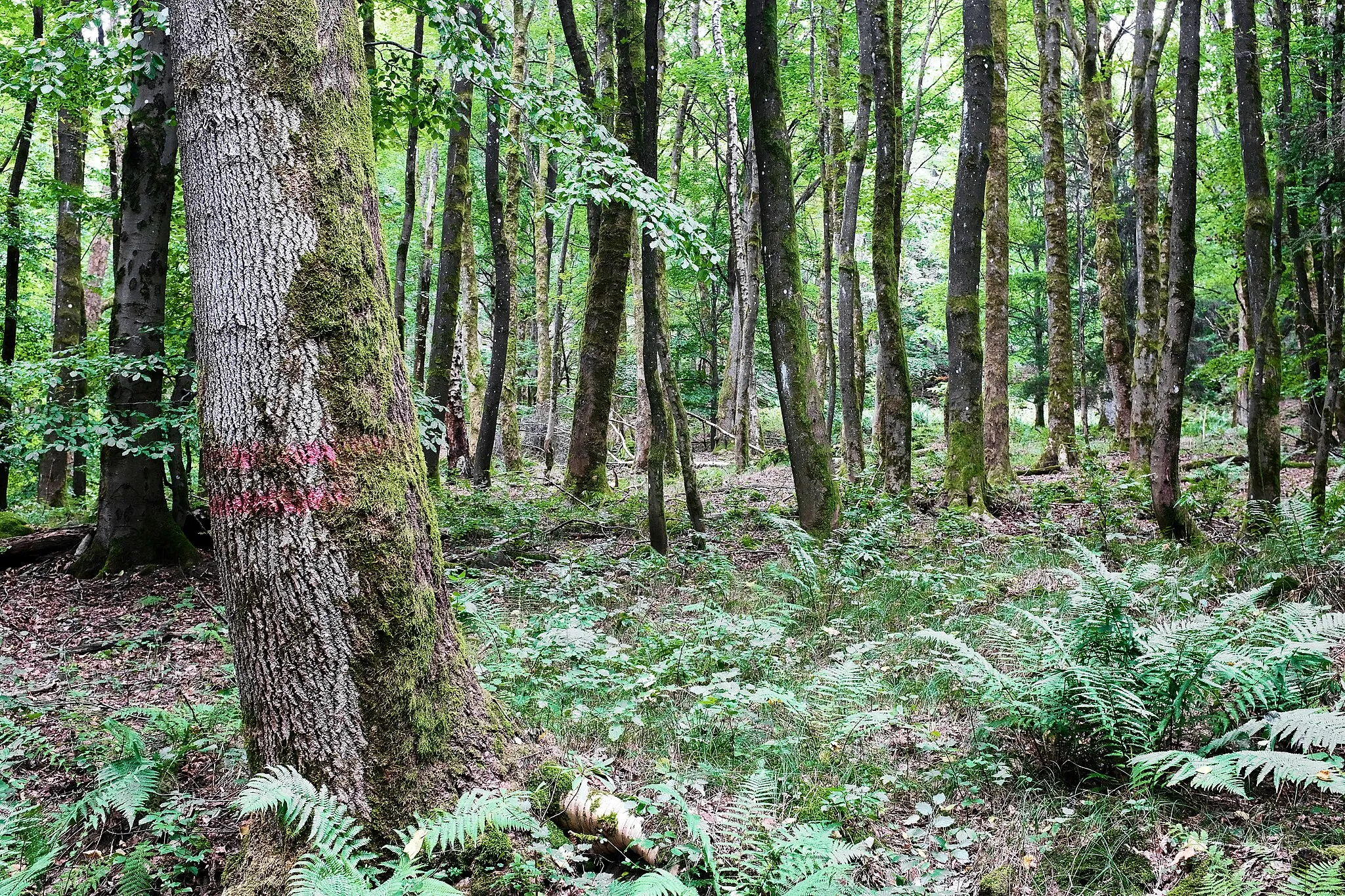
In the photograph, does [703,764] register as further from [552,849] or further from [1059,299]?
[1059,299]

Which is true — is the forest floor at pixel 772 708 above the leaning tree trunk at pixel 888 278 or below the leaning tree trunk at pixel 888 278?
below

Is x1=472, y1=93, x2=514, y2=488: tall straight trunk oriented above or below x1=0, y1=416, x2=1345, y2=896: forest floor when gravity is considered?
above

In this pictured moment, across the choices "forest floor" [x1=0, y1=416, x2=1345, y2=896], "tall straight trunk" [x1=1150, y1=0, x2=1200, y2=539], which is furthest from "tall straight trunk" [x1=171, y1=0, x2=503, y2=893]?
"tall straight trunk" [x1=1150, y1=0, x2=1200, y2=539]

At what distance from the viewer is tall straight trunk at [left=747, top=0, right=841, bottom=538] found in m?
7.92

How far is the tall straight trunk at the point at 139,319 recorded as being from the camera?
7.25 m

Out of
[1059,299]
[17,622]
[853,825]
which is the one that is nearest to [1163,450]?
[853,825]

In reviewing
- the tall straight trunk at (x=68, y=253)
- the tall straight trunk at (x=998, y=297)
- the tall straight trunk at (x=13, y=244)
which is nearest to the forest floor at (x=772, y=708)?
the tall straight trunk at (x=998, y=297)

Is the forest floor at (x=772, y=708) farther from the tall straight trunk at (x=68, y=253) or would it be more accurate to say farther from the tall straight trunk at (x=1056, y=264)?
the tall straight trunk at (x=68, y=253)

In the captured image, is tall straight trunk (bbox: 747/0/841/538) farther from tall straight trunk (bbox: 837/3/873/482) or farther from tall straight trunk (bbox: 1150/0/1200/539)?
tall straight trunk (bbox: 837/3/873/482)

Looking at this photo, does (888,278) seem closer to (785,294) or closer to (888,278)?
(888,278)

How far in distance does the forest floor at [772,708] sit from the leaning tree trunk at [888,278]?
6.99ft

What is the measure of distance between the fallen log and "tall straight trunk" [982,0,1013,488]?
11.8 meters

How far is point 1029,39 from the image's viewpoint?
73.6ft

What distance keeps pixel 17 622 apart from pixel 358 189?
5.99 metres
